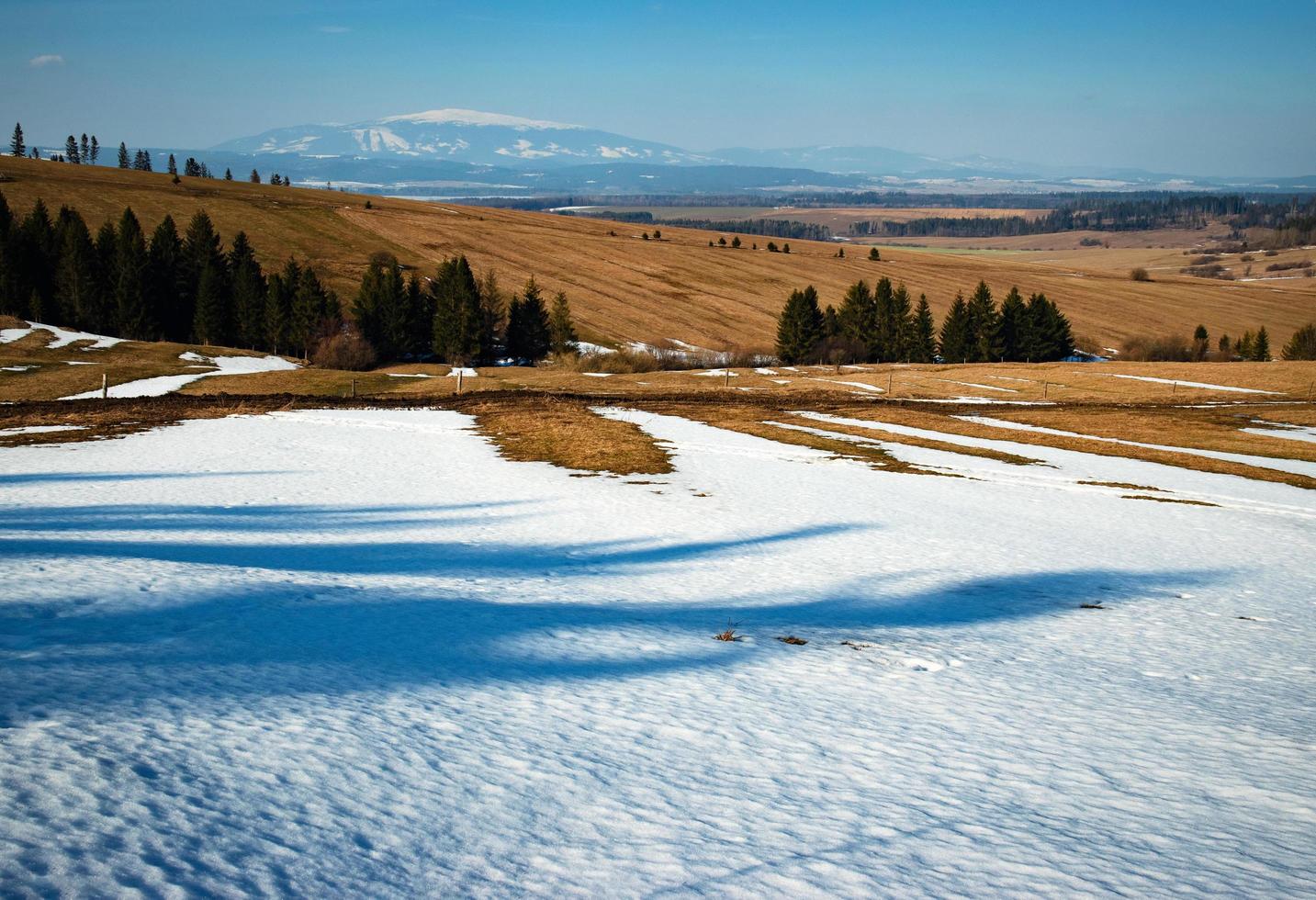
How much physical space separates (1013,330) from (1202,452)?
82825mm

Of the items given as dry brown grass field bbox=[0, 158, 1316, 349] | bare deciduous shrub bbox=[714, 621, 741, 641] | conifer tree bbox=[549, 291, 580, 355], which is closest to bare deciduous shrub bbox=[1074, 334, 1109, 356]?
dry brown grass field bbox=[0, 158, 1316, 349]

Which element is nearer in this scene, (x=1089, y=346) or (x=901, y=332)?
(x=901, y=332)

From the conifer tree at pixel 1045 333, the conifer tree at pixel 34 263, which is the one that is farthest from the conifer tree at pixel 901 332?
the conifer tree at pixel 34 263

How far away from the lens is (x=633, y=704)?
947 centimetres

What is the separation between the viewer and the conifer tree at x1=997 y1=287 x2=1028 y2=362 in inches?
4473

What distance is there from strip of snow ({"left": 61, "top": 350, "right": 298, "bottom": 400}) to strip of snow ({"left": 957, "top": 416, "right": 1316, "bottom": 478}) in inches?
1831

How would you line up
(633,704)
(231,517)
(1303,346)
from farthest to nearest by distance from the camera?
(1303,346)
(231,517)
(633,704)

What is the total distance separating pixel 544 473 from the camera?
27.6m

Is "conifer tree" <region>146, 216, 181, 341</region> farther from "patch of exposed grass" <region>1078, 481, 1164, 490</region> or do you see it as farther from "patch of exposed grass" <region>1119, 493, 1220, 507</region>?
"patch of exposed grass" <region>1119, 493, 1220, 507</region>

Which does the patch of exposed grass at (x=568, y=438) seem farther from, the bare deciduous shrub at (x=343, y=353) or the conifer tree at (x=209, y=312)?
the conifer tree at (x=209, y=312)

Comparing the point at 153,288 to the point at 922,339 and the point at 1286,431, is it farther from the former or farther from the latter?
the point at 1286,431

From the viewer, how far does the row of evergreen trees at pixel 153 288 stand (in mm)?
85312

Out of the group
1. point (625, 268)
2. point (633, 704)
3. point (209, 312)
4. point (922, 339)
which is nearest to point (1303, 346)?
point (922, 339)

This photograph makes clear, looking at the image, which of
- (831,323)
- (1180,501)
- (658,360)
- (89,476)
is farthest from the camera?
(831,323)
